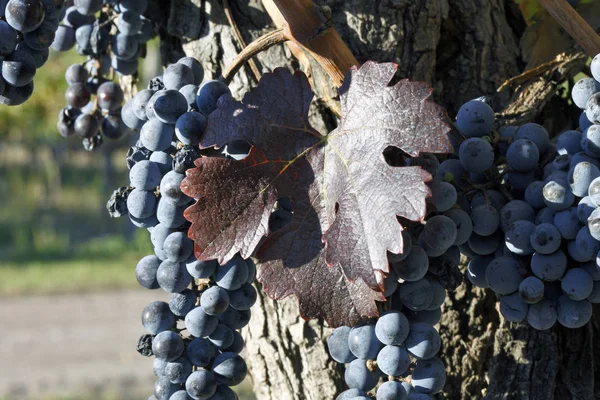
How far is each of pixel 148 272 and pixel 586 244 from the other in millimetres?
539

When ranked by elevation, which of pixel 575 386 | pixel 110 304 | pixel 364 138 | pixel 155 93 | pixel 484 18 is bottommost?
pixel 110 304

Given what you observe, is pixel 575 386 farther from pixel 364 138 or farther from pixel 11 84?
pixel 11 84

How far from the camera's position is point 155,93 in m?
0.92

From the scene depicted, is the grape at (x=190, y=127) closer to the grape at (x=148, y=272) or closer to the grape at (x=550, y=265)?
the grape at (x=148, y=272)

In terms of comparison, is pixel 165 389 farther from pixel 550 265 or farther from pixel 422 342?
pixel 550 265

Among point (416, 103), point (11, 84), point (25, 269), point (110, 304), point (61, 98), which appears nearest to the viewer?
point (416, 103)

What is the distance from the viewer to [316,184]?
0.88 metres

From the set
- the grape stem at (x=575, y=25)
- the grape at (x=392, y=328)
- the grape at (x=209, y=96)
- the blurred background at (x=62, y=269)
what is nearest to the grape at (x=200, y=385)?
the grape at (x=392, y=328)

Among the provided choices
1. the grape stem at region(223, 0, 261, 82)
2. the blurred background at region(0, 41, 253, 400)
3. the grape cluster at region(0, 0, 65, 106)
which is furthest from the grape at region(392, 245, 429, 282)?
the blurred background at region(0, 41, 253, 400)

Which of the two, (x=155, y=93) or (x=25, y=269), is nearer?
(x=155, y=93)

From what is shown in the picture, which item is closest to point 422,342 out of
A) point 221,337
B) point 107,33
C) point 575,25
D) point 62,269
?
point 221,337

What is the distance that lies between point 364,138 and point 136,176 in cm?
29

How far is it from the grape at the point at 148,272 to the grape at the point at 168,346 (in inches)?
2.6

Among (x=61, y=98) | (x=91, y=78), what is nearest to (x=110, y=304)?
(x=61, y=98)
